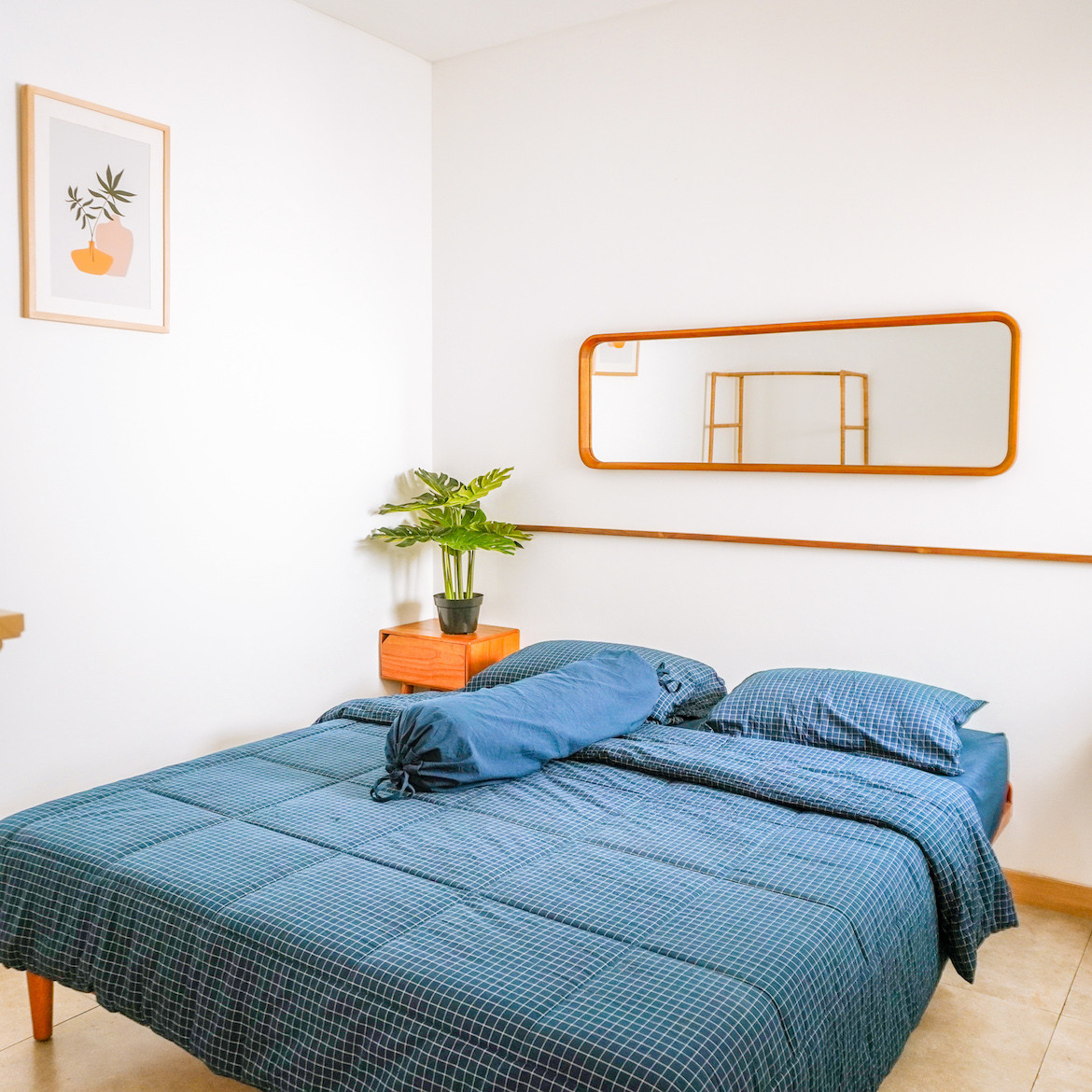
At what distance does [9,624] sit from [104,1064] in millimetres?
1649

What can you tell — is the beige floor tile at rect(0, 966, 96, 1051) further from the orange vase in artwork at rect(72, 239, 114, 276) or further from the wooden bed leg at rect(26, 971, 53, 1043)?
the orange vase in artwork at rect(72, 239, 114, 276)

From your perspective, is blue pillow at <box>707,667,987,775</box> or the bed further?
blue pillow at <box>707,667,987,775</box>

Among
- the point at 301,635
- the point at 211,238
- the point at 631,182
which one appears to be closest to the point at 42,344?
the point at 211,238

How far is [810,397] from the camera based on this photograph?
3020 mm

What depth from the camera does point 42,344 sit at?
2602 mm

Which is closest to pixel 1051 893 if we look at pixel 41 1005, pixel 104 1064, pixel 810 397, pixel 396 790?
pixel 810 397

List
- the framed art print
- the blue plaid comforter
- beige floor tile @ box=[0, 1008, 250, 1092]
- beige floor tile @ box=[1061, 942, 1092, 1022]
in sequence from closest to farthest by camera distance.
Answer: the blue plaid comforter
beige floor tile @ box=[0, 1008, 250, 1092]
beige floor tile @ box=[1061, 942, 1092, 1022]
the framed art print

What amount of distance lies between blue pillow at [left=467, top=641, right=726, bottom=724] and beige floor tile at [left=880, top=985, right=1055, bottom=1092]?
3.02 ft

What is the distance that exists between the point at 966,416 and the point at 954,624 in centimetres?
58

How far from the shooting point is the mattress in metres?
2.40

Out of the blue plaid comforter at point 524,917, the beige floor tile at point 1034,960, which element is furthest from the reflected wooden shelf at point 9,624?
the beige floor tile at point 1034,960

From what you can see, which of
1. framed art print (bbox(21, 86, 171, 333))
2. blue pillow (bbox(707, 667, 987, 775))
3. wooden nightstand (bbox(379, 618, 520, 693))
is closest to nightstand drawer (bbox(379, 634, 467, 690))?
wooden nightstand (bbox(379, 618, 520, 693))

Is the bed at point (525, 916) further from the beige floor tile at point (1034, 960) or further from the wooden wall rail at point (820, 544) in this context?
the wooden wall rail at point (820, 544)

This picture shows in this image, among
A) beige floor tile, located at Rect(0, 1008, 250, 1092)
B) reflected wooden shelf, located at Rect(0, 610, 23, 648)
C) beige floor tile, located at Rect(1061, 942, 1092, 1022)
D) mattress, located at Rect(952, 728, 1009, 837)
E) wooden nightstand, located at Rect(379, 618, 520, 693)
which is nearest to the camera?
reflected wooden shelf, located at Rect(0, 610, 23, 648)
